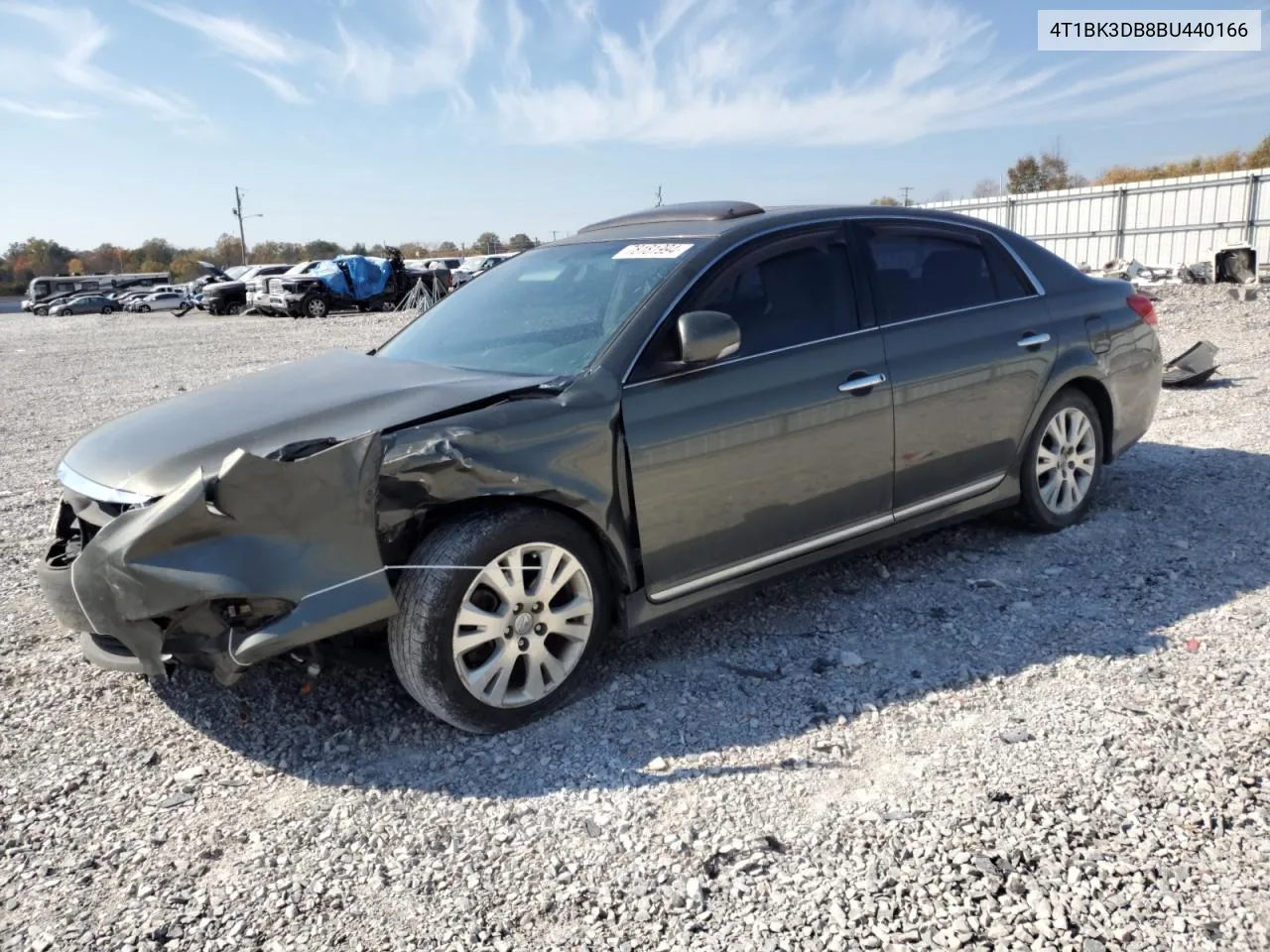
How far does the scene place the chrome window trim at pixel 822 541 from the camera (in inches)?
142

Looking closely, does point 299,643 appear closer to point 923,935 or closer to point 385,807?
point 385,807

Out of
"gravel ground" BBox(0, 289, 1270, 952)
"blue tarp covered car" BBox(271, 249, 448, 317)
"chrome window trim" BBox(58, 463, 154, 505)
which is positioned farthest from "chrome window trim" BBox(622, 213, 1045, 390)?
"blue tarp covered car" BBox(271, 249, 448, 317)

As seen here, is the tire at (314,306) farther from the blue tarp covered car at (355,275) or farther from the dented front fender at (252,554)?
the dented front fender at (252,554)

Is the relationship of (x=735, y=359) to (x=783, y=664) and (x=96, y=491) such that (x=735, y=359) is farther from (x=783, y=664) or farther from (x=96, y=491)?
(x=96, y=491)

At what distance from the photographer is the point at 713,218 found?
4.16 meters

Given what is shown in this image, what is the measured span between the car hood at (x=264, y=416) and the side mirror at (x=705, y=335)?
0.54 m

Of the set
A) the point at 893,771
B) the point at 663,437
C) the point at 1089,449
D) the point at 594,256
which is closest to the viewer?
the point at 893,771

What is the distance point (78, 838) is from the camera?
2818 mm

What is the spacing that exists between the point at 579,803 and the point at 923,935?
41.8 inches

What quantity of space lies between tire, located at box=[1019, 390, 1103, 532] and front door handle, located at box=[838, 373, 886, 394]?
1190 millimetres

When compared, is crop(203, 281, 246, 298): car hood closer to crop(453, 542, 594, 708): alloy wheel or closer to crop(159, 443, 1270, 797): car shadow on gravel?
crop(159, 443, 1270, 797): car shadow on gravel

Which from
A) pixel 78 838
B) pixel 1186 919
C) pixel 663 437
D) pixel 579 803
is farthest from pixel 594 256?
pixel 1186 919

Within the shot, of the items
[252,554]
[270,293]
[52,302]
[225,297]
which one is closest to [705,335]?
[252,554]

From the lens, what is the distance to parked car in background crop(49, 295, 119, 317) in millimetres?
45156
